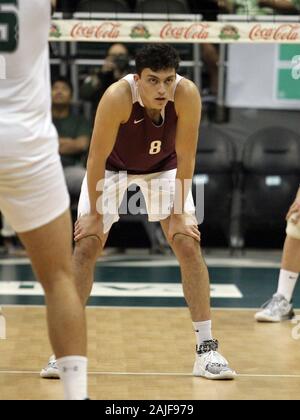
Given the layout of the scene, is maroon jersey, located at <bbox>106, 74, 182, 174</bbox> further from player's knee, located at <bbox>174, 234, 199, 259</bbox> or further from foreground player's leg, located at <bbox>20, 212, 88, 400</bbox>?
foreground player's leg, located at <bbox>20, 212, 88, 400</bbox>

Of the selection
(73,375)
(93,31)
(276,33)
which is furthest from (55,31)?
(73,375)

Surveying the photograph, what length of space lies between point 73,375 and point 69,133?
237 inches

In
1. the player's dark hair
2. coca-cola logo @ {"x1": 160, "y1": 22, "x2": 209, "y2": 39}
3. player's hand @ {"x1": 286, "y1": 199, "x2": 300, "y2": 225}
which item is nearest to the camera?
the player's dark hair

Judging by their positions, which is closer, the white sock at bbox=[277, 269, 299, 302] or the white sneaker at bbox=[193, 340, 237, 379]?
the white sneaker at bbox=[193, 340, 237, 379]

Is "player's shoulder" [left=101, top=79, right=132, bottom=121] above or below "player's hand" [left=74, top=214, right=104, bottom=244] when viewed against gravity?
above

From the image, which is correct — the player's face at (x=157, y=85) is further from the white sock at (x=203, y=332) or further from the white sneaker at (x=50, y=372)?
the white sneaker at (x=50, y=372)

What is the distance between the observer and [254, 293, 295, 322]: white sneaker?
6.49 m

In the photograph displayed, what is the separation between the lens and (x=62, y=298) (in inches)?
138

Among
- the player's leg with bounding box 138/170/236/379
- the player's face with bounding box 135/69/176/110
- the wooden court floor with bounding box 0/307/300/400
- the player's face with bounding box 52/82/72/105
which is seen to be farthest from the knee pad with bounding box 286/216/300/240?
the player's face with bounding box 52/82/72/105

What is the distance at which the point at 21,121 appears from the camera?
132 inches

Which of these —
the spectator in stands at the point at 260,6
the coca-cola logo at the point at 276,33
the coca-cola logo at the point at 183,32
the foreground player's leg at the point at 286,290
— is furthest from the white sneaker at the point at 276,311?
the spectator in stands at the point at 260,6

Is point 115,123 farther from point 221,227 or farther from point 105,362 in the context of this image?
point 221,227

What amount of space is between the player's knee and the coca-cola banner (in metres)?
3.73
